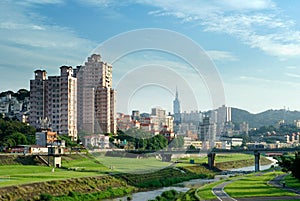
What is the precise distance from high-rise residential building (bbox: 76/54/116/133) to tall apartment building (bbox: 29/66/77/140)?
1.39m

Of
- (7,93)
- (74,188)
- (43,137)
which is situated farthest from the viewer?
(7,93)

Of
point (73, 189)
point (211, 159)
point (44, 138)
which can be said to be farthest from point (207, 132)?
point (73, 189)

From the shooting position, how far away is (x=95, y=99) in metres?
69.4

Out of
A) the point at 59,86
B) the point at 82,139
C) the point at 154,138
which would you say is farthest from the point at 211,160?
the point at 59,86

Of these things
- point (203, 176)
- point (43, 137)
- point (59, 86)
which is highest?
point (59, 86)

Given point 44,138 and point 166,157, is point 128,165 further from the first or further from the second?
point 166,157

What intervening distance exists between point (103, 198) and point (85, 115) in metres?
38.2

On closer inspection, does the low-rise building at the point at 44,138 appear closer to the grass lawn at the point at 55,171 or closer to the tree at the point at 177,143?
the grass lawn at the point at 55,171

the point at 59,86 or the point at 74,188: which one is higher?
the point at 59,86

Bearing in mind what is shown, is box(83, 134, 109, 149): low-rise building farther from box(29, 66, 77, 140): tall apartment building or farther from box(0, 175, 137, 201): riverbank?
box(0, 175, 137, 201): riverbank

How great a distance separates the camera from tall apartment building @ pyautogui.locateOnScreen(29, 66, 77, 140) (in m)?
64.9

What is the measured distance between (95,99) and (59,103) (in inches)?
237

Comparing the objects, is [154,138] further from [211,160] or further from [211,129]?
[211,129]

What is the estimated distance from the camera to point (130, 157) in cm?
5566
